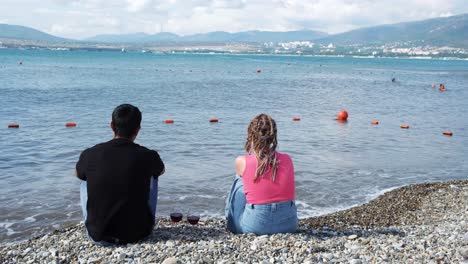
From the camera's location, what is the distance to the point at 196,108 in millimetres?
35719

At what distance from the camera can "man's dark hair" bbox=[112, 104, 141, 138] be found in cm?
718

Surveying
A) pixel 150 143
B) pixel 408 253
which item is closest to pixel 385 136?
pixel 150 143

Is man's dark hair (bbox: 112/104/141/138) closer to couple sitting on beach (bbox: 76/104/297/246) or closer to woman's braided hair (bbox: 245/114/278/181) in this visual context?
couple sitting on beach (bbox: 76/104/297/246)

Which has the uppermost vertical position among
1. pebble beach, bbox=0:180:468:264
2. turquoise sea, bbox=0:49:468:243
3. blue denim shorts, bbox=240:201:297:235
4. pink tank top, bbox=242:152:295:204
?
pink tank top, bbox=242:152:295:204

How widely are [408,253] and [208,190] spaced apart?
26.6 ft

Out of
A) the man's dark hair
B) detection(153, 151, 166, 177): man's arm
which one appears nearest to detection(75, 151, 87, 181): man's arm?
the man's dark hair

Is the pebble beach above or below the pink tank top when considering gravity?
below

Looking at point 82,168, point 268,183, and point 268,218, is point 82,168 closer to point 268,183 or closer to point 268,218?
point 268,183

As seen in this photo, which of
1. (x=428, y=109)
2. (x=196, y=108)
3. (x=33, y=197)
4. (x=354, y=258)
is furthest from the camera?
(x=428, y=109)

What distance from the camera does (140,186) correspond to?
7312mm

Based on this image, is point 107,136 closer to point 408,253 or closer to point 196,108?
point 196,108

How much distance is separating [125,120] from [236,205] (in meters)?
2.14

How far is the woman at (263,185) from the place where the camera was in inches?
299

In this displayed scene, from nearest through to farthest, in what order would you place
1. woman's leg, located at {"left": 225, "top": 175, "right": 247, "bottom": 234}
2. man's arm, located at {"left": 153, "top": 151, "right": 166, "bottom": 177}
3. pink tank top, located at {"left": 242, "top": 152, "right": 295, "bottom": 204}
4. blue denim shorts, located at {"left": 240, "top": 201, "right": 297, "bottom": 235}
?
man's arm, located at {"left": 153, "top": 151, "right": 166, "bottom": 177} → pink tank top, located at {"left": 242, "top": 152, "right": 295, "bottom": 204} → blue denim shorts, located at {"left": 240, "top": 201, "right": 297, "bottom": 235} → woman's leg, located at {"left": 225, "top": 175, "right": 247, "bottom": 234}
